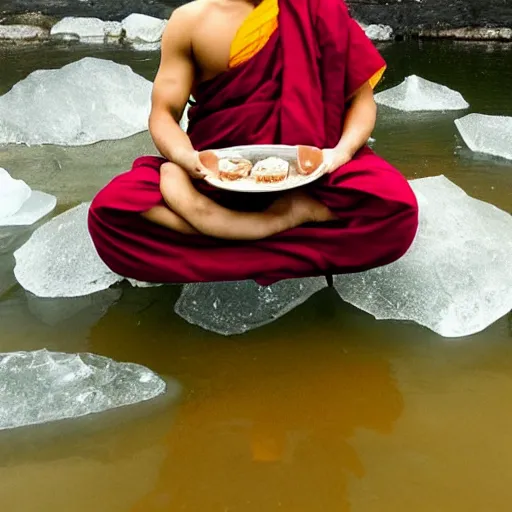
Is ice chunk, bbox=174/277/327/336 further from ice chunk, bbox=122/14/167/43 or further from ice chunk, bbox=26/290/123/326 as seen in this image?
ice chunk, bbox=122/14/167/43

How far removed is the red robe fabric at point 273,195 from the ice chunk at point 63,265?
0.83 ft

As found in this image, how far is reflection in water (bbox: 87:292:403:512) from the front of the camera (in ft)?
4.08

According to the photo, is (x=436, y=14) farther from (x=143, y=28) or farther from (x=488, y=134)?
(x=488, y=134)

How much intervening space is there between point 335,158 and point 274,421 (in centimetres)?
63

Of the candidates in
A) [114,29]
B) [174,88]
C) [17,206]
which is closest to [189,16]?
[174,88]

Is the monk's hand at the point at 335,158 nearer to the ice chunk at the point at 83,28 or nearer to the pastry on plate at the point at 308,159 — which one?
the pastry on plate at the point at 308,159

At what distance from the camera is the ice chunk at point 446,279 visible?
1711mm

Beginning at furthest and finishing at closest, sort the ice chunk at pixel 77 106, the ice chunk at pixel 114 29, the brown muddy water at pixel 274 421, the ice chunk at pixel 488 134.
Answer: the ice chunk at pixel 114 29 → the ice chunk at pixel 77 106 → the ice chunk at pixel 488 134 → the brown muddy water at pixel 274 421

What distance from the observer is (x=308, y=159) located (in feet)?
5.48

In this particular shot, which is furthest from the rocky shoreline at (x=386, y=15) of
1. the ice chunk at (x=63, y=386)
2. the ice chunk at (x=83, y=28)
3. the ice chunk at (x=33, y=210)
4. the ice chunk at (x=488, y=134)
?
the ice chunk at (x=63, y=386)

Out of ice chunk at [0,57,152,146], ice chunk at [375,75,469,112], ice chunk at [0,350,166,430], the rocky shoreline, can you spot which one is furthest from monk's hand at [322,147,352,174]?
the rocky shoreline

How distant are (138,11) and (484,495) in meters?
6.69

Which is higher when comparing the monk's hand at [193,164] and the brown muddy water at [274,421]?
the monk's hand at [193,164]

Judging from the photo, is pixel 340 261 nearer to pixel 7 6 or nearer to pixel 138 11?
pixel 138 11
